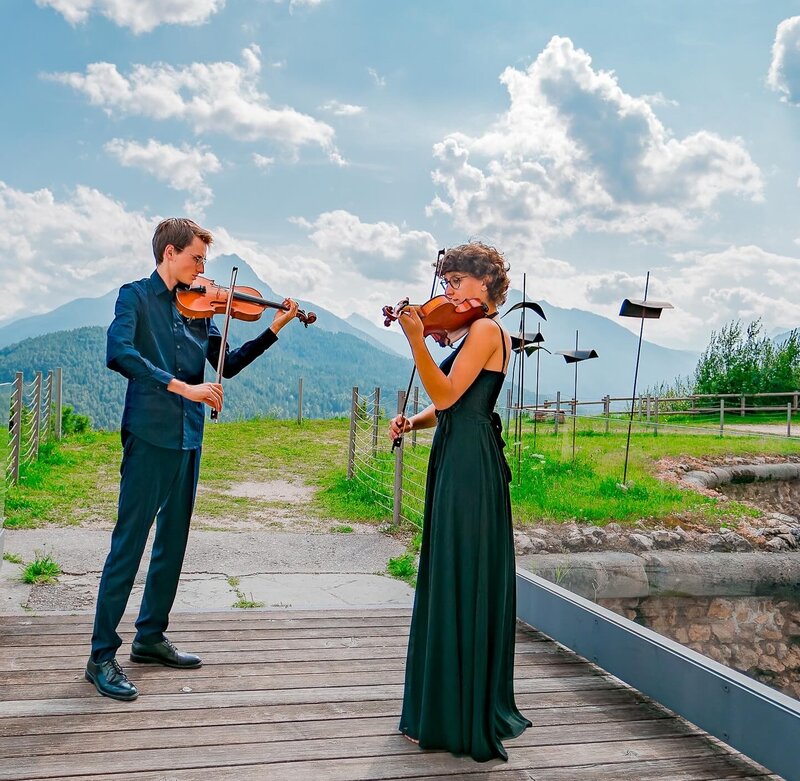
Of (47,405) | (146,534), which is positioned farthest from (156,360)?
(47,405)

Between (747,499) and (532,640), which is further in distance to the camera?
(747,499)

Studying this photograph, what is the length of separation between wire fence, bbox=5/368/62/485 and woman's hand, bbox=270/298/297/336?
4137 mm

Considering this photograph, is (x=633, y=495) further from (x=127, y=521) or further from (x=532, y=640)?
(x=127, y=521)

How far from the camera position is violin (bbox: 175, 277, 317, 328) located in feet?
9.38

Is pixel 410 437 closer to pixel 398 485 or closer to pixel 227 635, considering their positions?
pixel 398 485

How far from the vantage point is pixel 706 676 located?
246 cm

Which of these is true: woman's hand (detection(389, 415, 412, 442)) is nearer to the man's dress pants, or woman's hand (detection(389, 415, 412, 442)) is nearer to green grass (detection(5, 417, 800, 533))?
the man's dress pants

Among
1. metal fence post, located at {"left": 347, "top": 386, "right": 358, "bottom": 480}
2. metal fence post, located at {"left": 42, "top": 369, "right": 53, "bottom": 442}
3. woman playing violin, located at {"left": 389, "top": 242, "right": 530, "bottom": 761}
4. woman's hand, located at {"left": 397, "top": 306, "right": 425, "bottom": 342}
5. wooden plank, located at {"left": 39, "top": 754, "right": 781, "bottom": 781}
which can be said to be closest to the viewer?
wooden plank, located at {"left": 39, "top": 754, "right": 781, "bottom": 781}

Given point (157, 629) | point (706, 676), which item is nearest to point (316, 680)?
point (157, 629)

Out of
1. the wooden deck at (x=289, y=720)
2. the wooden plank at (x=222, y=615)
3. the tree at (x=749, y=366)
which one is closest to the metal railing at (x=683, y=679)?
the wooden deck at (x=289, y=720)

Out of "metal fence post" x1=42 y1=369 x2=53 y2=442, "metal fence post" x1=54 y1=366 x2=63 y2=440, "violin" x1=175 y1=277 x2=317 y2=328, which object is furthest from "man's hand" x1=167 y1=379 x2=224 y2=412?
"metal fence post" x1=54 y1=366 x2=63 y2=440

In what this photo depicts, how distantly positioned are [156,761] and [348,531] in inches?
187

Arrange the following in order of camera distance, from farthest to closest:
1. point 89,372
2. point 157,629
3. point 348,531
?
point 89,372 → point 348,531 → point 157,629

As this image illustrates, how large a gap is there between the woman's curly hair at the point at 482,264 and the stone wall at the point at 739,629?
19.5 ft
